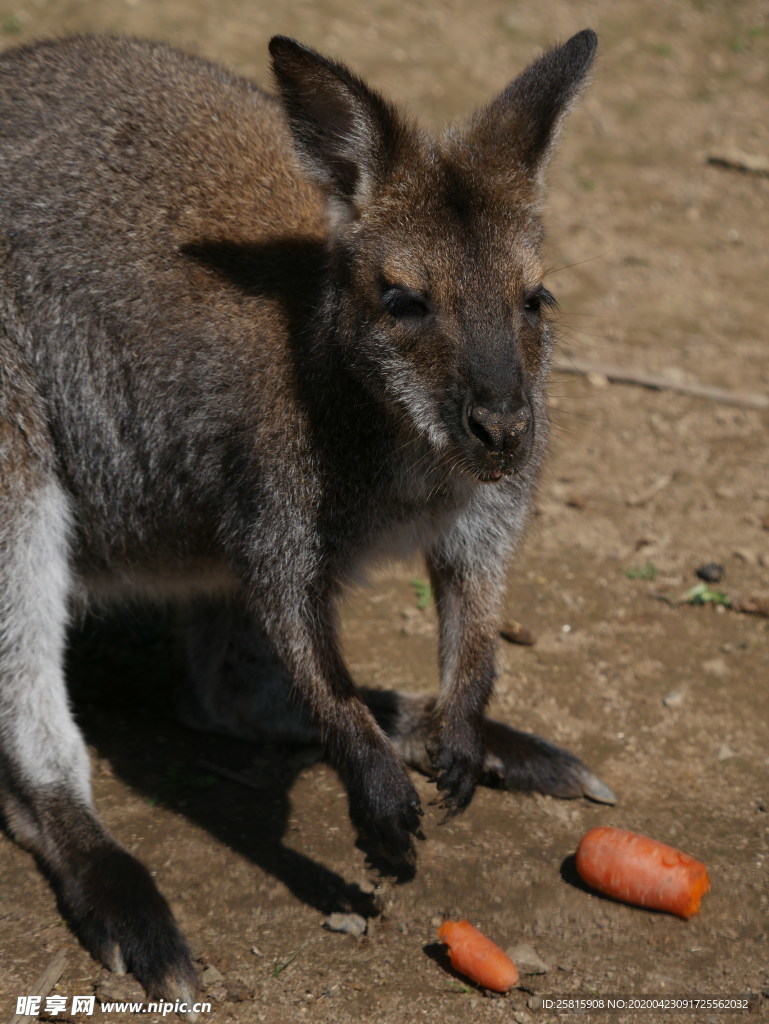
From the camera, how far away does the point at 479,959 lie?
3.13 metres

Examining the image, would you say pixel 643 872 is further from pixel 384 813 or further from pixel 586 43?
pixel 586 43

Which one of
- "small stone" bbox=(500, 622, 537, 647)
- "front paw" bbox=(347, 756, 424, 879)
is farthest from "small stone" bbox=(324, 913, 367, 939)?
"small stone" bbox=(500, 622, 537, 647)

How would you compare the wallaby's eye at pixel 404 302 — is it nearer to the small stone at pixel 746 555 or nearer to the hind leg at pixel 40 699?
the hind leg at pixel 40 699

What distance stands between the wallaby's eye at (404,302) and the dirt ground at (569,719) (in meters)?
1.04


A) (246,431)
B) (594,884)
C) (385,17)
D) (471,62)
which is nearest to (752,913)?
(594,884)

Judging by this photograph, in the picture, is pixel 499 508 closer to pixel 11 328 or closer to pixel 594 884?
pixel 594 884

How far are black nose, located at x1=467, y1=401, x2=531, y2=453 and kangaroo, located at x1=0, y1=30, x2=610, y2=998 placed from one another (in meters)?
0.04

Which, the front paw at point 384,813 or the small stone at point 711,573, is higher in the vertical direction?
the small stone at point 711,573

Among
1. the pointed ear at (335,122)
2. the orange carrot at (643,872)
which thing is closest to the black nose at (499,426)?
the pointed ear at (335,122)

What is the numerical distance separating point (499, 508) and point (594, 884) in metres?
1.12

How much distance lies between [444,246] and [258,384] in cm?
71

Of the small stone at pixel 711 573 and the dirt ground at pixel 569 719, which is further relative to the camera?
the small stone at pixel 711 573

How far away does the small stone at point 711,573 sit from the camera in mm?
4993

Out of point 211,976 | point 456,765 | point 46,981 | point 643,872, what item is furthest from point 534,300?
point 46,981
